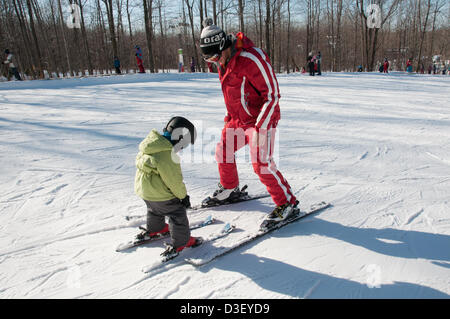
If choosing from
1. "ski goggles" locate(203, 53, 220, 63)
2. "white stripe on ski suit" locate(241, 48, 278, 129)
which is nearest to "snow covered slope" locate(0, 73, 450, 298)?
"white stripe on ski suit" locate(241, 48, 278, 129)

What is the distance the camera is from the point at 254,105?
2.54 meters

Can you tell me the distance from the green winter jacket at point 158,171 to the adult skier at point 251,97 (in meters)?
0.80

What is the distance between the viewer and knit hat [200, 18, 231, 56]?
233 centimetres

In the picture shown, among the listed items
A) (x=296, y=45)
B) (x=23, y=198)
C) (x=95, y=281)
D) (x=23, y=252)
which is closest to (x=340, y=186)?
(x=95, y=281)

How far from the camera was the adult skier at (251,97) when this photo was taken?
234cm

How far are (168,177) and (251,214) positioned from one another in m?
1.19

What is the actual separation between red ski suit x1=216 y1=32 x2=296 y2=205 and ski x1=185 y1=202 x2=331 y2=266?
0.18 meters

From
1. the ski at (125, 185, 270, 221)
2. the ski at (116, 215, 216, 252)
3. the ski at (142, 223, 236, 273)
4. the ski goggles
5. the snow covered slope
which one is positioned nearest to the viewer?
the snow covered slope

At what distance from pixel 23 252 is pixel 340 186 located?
3.22m

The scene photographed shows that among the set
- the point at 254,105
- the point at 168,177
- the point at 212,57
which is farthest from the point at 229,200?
the point at 212,57

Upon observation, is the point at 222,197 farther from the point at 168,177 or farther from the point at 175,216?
the point at 168,177

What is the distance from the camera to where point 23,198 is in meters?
3.12

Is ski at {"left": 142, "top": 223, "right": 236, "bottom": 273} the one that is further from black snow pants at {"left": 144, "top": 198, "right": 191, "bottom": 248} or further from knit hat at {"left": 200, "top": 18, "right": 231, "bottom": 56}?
knit hat at {"left": 200, "top": 18, "right": 231, "bottom": 56}
